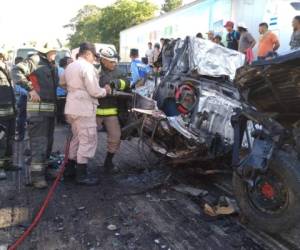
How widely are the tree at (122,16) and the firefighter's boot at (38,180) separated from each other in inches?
1428

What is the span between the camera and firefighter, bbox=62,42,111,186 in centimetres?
518

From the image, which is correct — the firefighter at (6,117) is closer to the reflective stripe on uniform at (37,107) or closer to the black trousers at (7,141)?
the black trousers at (7,141)

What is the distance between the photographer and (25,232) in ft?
12.4

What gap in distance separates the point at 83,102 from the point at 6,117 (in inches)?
54.5

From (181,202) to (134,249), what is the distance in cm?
128

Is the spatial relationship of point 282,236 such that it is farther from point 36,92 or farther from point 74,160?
point 36,92

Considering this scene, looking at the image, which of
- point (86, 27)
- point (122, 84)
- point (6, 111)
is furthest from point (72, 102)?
point (86, 27)

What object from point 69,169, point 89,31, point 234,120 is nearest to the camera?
point 234,120

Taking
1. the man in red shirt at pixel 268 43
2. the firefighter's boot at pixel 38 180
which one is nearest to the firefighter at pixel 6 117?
the firefighter's boot at pixel 38 180

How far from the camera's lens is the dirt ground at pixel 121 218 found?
3.75m

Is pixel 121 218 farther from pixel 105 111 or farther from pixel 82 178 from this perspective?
pixel 105 111

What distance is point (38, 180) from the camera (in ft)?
17.5

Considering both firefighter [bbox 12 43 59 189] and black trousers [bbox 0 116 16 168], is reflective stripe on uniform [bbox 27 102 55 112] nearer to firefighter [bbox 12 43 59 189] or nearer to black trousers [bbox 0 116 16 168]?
firefighter [bbox 12 43 59 189]

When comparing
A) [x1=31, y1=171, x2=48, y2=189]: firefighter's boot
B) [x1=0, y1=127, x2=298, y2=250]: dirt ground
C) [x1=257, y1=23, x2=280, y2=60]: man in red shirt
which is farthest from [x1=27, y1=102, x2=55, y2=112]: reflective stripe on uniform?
[x1=257, y1=23, x2=280, y2=60]: man in red shirt
